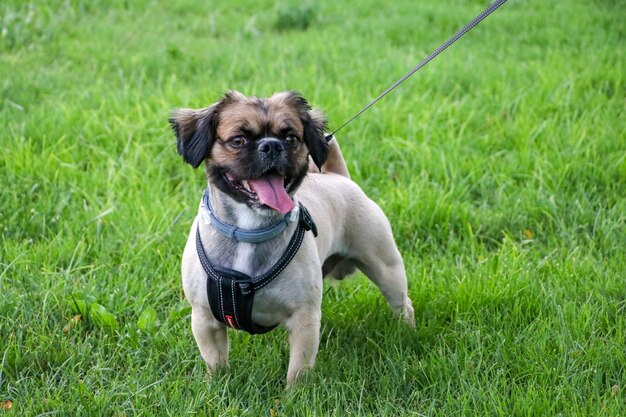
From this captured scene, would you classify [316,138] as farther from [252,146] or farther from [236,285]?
[236,285]

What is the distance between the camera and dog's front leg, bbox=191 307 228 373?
341cm

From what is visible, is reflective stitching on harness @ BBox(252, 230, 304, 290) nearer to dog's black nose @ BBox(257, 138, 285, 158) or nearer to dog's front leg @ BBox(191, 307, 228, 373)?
dog's front leg @ BBox(191, 307, 228, 373)

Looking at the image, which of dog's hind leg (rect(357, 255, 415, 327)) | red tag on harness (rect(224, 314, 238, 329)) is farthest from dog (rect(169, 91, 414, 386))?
dog's hind leg (rect(357, 255, 415, 327))

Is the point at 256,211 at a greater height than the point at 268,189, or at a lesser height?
lesser

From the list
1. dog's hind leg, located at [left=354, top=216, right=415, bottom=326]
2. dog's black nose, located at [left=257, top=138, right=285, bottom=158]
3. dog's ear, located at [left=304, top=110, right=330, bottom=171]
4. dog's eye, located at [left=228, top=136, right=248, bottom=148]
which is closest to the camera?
dog's black nose, located at [left=257, top=138, right=285, bottom=158]

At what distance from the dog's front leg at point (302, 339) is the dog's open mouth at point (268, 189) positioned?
48 centimetres

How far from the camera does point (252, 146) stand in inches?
124

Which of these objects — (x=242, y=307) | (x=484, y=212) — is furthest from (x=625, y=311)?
(x=242, y=307)

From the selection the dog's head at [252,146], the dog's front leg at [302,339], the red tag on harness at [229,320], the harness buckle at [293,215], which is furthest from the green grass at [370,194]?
the dog's head at [252,146]

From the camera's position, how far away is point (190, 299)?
3398 mm

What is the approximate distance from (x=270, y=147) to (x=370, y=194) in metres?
2.33

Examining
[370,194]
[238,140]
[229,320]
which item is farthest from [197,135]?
[370,194]

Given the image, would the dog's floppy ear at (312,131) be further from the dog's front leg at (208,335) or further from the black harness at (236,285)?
the dog's front leg at (208,335)

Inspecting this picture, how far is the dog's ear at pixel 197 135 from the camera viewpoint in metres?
3.24
